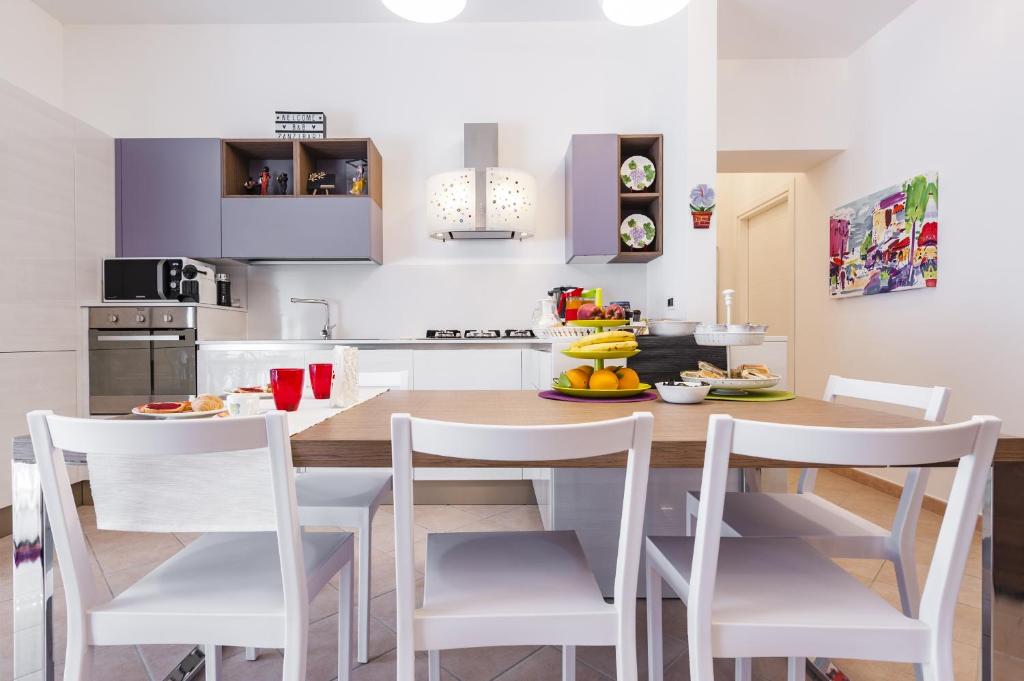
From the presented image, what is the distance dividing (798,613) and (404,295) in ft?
10.2

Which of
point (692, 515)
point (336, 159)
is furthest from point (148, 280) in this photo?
point (692, 515)

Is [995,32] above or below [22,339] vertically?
above

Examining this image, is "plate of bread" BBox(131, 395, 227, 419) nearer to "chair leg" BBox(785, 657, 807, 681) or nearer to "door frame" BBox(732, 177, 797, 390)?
"chair leg" BBox(785, 657, 807, 681)

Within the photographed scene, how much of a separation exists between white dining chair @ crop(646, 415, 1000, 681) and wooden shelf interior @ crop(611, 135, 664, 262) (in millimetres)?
2533

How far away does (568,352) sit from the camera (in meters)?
1.36

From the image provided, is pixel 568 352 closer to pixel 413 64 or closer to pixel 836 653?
pixel 836 653

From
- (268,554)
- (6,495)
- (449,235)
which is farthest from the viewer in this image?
(449,235)

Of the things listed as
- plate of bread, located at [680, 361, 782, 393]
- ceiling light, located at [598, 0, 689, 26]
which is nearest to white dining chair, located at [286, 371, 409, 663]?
plate of bread, located at [680, 361, 782, 393]

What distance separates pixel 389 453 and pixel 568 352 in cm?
61

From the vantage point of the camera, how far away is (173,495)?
879 mm

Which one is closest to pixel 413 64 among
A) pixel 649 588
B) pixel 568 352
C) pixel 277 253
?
pixel 277 253

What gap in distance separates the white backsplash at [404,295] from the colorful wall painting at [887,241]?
1679 mm

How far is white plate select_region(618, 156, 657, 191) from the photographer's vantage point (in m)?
3.25

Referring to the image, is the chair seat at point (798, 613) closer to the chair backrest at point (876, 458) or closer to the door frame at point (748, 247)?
the chair backrest at point (876, 458)
